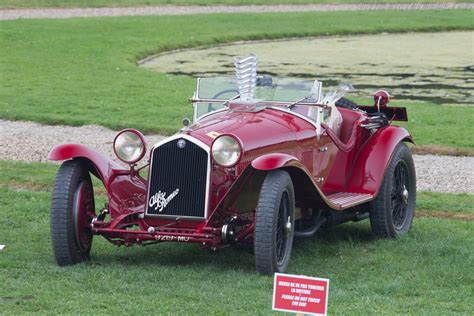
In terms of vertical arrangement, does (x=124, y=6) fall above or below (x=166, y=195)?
above

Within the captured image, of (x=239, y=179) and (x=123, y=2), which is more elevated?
(x=123, y=2)

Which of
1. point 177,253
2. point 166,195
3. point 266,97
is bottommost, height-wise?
point 177,253

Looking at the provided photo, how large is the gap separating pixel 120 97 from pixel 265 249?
488 inches

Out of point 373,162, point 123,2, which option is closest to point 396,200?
point 373,162

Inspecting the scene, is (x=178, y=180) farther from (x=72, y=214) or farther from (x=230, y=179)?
(x=72, y=214)

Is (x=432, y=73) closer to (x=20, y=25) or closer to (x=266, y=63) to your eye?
(x=266, y=63)

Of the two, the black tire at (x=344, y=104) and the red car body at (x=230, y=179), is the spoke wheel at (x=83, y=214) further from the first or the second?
the black tire at (x=344, y=104)

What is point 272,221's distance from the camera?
804 centimetres

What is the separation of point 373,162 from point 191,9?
109ft

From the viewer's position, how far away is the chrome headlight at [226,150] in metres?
8.28

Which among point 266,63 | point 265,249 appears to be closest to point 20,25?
point 266,63

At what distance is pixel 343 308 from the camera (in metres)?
7.09

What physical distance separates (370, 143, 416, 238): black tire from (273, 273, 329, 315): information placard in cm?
453

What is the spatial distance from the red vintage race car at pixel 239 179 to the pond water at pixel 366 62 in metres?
10.9
